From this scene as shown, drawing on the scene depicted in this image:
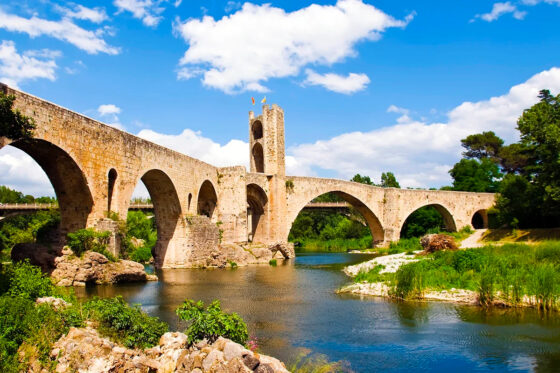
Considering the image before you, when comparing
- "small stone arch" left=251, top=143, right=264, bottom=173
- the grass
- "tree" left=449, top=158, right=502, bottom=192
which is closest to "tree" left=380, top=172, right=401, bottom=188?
"tree" left=449, top=158, right=502, bottom=192

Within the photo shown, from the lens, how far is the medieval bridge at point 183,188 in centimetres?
1616

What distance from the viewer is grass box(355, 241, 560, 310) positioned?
1177 centimetres

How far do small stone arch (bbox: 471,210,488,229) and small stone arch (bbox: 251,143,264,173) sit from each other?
22.9 meters

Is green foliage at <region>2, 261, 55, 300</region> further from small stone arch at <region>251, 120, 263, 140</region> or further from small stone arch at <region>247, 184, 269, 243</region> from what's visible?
small stone arch at <region>251, 120, 263, 140</region>

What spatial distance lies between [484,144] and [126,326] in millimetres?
56368

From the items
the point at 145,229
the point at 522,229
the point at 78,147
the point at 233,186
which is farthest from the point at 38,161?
the point at 522,229

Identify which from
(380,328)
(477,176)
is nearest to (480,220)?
(477,176)

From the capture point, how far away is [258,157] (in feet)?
118

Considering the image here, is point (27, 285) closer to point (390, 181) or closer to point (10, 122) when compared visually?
point (10, 122)

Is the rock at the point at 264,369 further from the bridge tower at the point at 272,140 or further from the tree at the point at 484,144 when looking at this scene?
the tree at the point at 484,144

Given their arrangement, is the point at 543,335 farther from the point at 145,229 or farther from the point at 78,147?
the point at 145,229

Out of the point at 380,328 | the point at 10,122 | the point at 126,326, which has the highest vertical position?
the point at 10,122

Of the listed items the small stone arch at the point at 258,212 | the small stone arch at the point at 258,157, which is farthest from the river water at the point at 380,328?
the small stone arch at the point at 258,157

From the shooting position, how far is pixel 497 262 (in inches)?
582
